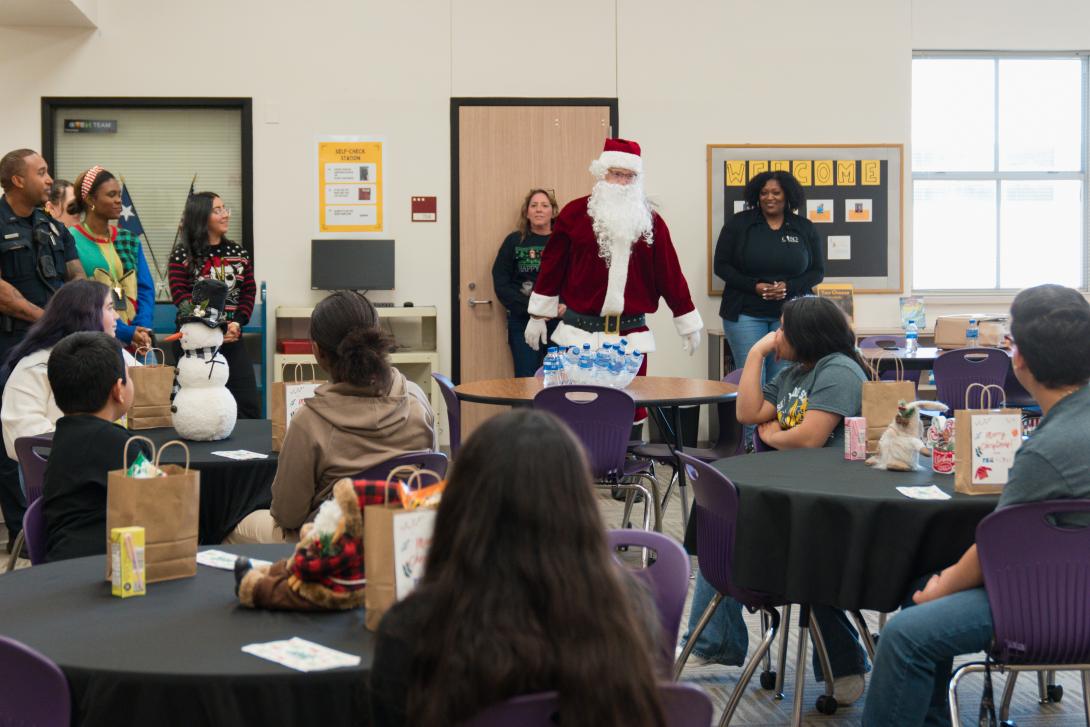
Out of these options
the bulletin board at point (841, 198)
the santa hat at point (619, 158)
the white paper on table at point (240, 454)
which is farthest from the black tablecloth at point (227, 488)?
the bulletin board at point (841, 198)

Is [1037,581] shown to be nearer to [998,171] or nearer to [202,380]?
[202,380]

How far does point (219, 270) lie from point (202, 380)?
7.63 ft

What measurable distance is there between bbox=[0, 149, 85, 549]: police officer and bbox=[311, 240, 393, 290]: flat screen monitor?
2.51 meters

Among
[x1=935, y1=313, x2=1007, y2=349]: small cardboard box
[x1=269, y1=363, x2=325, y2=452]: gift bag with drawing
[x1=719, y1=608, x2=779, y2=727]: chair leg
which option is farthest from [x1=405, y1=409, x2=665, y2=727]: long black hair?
[x1=935, y1=313, x2=1007, y2=349]: small cardboard box

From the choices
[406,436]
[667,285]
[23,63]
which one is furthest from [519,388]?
[23,63]

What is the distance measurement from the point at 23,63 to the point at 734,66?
468 cm

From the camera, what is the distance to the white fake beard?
529 cm

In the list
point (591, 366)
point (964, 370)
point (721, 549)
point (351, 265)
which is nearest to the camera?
point (721, 549)

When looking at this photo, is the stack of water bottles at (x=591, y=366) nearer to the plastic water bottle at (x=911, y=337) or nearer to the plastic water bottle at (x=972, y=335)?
the plastic water bottle at (x=911, y=337)

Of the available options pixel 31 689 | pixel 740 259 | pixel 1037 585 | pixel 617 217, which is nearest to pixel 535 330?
pixel 617 217

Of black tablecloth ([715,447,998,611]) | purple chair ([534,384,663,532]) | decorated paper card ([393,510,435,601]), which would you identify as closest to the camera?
decorated paper card ([393,510,435,601])

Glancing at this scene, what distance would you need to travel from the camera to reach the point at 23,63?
7.23 m

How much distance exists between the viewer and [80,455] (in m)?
2.41

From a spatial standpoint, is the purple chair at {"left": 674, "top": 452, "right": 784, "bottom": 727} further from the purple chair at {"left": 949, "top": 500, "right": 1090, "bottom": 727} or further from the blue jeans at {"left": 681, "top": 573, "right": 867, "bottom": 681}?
the purple chair at {"left": 949, "top": 500, "right": 1090, "bottom": 727}
